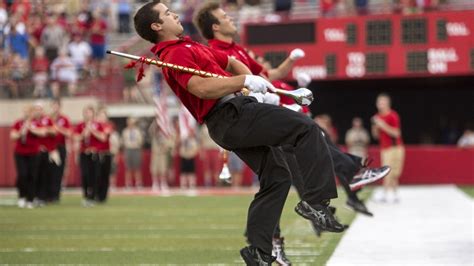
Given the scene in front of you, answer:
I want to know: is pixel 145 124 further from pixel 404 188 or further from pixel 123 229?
pixel 123 229

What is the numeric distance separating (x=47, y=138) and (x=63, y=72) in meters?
7.94

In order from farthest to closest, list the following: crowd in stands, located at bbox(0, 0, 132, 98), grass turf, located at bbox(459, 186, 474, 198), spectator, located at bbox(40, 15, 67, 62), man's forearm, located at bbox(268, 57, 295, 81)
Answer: spectator, located at bbox(40, 15, 67, 62)
crowd in stands, located at bbox(0, 0, 132, 98)
grass turf, located at bbox(459, 186, 474, 198)
man's forearm, located at bbox(268, 57, 295, 81)

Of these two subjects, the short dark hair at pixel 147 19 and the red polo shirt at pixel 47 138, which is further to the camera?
the red polo shirt at pixel 47 138

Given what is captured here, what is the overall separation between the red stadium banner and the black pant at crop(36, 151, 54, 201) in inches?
252

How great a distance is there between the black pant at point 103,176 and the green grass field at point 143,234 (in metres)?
0.57

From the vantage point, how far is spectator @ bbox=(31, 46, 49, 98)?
26.7m

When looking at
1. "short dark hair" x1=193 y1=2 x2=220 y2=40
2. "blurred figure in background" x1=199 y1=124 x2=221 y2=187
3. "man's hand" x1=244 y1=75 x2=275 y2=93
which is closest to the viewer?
"man's hand" x1=244 y1=75 x2=275 y2=93

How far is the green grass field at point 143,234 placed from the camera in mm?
9984

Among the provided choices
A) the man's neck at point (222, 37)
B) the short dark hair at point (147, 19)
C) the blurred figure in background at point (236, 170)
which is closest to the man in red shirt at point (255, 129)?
the short dark hair at point (147, 19)

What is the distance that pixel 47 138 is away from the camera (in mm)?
19312

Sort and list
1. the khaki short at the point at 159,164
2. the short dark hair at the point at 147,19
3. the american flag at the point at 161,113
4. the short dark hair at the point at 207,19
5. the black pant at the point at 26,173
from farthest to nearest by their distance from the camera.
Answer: the khaki short at the point at 159,164, the american flag at the point at 161,113, the black pant at the point at 26,173, the short dark hair at the point at 207,19, the short dark hair at the point at 147,19

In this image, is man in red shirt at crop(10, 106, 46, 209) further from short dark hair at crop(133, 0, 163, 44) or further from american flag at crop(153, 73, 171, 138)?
short dark hair at crop(133, 0, 163, 44)

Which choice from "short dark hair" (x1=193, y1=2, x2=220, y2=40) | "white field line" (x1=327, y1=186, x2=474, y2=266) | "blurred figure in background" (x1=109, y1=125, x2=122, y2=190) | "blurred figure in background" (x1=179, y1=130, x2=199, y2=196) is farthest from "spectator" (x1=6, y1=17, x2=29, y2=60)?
"short dark hair" (x1=193, y1=2, x2=220, y2=40)

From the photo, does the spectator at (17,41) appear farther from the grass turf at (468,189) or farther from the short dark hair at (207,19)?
the short dark hair at (207,19)
